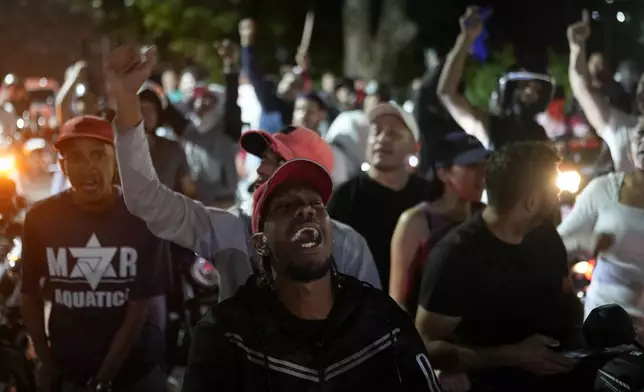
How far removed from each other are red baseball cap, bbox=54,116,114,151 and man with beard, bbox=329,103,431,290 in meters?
1.44

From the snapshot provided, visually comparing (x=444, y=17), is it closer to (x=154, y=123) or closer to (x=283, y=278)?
(x=154, y=123)

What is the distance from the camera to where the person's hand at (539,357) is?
3746 mm

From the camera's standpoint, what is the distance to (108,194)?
14.4 feet

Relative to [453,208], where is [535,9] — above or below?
above

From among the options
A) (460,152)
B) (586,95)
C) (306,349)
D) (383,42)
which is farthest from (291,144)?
(383,42)

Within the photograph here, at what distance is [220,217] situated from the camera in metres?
4.18

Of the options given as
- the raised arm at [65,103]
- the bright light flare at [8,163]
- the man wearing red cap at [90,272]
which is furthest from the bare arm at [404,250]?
the bright light flare at [8,163]

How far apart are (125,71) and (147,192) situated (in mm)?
524

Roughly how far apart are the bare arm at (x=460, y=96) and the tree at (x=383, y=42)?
18116 mm

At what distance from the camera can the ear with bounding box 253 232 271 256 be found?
10.3ft

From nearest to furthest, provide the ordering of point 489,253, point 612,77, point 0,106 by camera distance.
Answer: point 489,253
point 612,77
point 0,106

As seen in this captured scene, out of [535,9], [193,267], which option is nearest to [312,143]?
[193,267]

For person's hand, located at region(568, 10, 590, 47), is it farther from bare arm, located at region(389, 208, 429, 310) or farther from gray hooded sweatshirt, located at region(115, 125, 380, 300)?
gray hooded sweatshirt, located at region(115, 125, 380, 300)

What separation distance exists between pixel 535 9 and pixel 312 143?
29.0 metres
